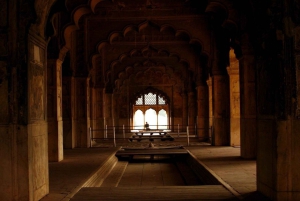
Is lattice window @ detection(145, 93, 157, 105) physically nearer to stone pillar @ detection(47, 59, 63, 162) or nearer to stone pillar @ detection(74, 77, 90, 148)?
stone pillar @ detection(74, 77, 90, 148)

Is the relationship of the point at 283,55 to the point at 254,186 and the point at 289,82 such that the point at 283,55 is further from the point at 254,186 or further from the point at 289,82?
the point at 254,186

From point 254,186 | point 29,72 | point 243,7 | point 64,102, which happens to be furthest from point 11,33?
point 64,102

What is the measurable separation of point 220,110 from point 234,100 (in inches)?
30.7

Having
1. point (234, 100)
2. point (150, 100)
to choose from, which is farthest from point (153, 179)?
point (150, 100)

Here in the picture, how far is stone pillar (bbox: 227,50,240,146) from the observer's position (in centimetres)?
1211

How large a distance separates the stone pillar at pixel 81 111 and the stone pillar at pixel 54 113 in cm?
332

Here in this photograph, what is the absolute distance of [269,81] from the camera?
16.4 ft

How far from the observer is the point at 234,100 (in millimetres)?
12227

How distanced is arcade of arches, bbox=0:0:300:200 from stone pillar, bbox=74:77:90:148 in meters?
0.03

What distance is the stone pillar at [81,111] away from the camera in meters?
13.0

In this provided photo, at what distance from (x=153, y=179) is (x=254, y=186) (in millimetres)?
3790

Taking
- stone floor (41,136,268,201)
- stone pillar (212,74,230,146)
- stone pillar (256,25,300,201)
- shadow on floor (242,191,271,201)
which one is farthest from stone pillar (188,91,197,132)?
stone pillar (256,25,300,201)

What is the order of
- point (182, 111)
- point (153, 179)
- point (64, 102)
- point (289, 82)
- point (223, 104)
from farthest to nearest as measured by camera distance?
point (182, 111) < point (223, 104) < point (64, 102) < point (153, 179) < point (289, 82)

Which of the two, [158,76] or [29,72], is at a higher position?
[158,76]
